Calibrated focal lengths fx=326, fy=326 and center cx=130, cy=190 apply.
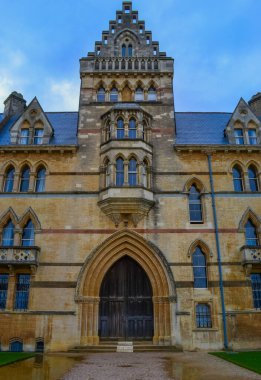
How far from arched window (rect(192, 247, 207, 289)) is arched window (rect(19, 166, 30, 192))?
36.3 ft

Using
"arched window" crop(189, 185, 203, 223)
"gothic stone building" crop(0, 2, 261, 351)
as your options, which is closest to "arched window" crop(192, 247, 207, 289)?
"gothic stone building" crop(0, 2, 261, 351)

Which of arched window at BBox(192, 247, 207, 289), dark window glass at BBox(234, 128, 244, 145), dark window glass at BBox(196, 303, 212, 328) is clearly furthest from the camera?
dark window glass at BBox(234, 128, 244, 145)

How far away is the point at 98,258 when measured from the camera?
1834 centimetres

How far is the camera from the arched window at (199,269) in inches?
720

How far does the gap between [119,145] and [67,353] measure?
1173 cm

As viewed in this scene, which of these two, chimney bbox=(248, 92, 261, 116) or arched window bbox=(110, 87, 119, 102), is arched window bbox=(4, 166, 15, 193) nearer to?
arched window bbox=(110, 87, 119, 102)

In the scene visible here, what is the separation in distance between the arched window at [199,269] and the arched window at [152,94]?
1084 cm

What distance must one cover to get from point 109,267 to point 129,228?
2472 mm

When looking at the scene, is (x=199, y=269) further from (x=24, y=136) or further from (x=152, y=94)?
(x=24, y=136)

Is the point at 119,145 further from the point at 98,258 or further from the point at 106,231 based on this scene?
the point at 98,258

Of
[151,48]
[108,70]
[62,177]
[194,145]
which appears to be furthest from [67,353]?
[151,48]

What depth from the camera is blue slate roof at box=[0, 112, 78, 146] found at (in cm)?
2211

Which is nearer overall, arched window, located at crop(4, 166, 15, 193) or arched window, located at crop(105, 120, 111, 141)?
arched window, located at crop(4, 166, 15, 193)

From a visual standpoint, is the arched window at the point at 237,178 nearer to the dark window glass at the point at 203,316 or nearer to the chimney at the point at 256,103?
the dark window glass at the point at 203,316
